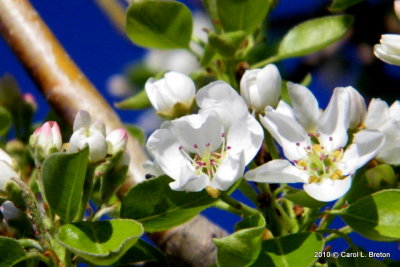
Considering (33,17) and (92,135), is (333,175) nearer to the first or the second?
(92,135)

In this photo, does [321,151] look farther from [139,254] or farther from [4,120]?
[4,120]

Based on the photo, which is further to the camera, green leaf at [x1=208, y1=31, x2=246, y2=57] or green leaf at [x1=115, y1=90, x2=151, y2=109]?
green leaf at [x1=115, y1=90, x2=151, y2=109]

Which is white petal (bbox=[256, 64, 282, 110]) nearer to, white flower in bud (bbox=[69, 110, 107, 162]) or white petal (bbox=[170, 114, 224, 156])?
white petal (bbox=[170, 114, 224, 156])

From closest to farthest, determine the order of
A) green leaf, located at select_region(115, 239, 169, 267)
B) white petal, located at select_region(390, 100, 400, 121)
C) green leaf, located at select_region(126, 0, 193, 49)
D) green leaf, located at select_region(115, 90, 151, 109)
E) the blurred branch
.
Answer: white petal, located at select_region(390, 100, 400, 121) → green leaf, located at select_region(115, 239, 169, 267) → green leaf, located at select_region(126, 0, 193, 49) → green leaf, located at select_region(115, 90, 151, 109) → the blurred branch

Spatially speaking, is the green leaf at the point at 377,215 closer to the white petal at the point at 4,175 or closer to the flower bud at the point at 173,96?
the flower bud at the point at 173,96

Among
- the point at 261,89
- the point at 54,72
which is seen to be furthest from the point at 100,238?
the point at 54,72

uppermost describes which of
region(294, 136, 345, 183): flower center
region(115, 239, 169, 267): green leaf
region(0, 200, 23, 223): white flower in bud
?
region(0, 200, 23, 223): white flower in bud

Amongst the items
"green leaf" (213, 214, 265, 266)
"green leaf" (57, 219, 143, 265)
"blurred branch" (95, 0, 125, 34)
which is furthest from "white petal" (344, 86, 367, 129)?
"blurred branch" (95, 0, 125, 34)
